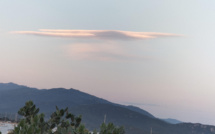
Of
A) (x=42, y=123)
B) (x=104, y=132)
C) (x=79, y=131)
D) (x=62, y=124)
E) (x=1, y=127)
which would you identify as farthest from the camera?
(x=1, y=127)

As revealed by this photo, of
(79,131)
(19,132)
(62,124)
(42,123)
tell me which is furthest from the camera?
(62,124)

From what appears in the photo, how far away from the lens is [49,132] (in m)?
51.6

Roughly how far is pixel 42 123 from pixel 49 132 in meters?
1.58

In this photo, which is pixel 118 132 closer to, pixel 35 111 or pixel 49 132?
pixel 49 132

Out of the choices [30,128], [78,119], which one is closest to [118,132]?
[30,128]

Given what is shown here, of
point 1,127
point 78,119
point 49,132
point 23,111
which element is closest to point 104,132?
point 49,132

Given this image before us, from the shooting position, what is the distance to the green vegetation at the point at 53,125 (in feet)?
110

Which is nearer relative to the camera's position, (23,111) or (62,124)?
(62,124)

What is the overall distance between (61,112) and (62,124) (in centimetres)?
351

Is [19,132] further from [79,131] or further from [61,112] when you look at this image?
[61,112]

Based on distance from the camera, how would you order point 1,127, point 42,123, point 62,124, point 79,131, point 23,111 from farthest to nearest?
1. point 1,127
2. point 23,111
3. point 62,124
4. point 42,123
5. point 79,131

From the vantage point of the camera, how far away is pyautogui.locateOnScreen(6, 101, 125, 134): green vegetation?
33562 millimetres

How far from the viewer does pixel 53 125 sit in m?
58.9

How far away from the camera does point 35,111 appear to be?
62.3 meters
